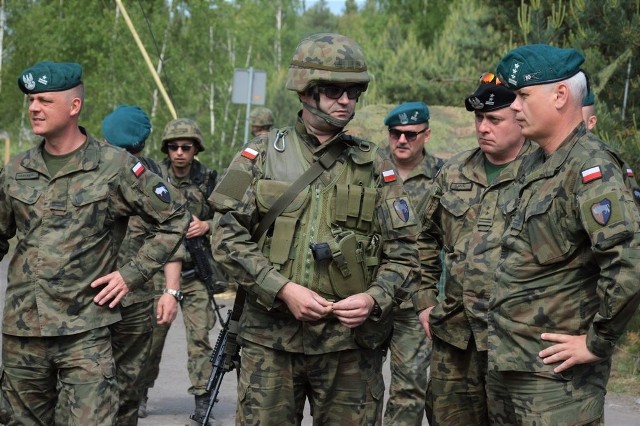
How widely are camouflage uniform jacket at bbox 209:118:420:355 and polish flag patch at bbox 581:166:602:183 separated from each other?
1140mm

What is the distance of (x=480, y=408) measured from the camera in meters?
5.82

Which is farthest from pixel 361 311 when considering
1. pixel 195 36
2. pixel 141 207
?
pixel 195 36

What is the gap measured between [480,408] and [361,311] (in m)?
1.15

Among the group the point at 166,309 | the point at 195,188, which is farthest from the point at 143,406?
the point at 166,309

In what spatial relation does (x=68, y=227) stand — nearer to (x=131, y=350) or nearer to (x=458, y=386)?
(x=131, y=350)

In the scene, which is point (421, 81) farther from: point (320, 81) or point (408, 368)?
point (320, 81)

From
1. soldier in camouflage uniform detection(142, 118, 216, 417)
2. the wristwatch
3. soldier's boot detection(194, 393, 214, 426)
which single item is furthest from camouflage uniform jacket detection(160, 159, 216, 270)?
the wristwatch

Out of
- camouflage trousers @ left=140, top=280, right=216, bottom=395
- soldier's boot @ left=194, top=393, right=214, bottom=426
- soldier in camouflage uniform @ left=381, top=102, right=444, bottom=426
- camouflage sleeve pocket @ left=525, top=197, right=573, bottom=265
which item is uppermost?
camouflage sleeve pocket @ left=525, top=197, right=573, bottom=265

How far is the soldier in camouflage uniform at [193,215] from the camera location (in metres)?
9.60

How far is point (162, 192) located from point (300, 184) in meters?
1.20

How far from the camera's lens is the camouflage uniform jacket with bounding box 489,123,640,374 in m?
4.24

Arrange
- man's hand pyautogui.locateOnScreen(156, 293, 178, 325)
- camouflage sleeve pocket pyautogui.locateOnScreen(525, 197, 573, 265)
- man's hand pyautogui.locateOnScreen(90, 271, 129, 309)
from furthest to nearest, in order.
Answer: man's hand pyautogui.locateOnScreen(156, 293, 178, 325) → man's hand pyautogui.locateOnScreen(90, 271, 129, 309) → camouflage sleeve pocket pyautogui.locateOnScreen(525, 197, 573, 265)

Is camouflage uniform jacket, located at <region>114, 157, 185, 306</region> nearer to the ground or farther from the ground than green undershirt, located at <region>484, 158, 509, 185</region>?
nearer to the ground

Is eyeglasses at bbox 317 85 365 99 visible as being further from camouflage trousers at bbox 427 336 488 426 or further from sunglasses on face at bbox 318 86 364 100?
camouflage trousers at bbox 427 336 488 426
